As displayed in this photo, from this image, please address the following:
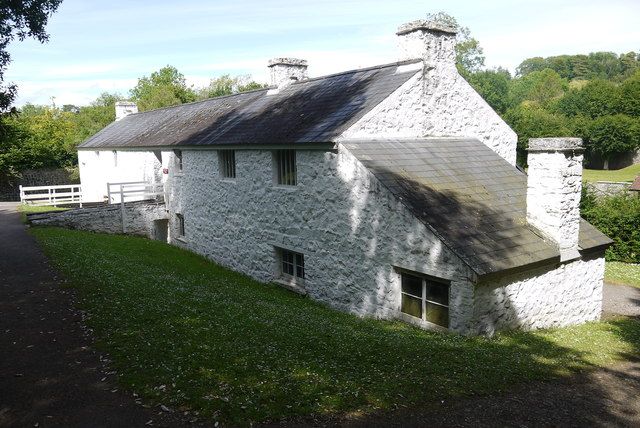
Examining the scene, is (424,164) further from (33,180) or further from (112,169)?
(33,180)

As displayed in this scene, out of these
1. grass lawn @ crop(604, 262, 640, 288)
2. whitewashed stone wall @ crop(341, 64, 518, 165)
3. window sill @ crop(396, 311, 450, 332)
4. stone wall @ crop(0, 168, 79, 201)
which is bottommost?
grass lawn @ crop(604, 262, 640, 288)

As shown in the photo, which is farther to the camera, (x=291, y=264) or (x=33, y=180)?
(x=33, y=180)

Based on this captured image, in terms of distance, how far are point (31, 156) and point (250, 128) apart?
29.8m

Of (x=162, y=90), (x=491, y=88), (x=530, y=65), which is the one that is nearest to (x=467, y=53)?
(x=491, y=88)

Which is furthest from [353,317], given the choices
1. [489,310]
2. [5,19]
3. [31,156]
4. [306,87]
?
[31,156]

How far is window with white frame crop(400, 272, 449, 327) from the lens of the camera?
36.0ft

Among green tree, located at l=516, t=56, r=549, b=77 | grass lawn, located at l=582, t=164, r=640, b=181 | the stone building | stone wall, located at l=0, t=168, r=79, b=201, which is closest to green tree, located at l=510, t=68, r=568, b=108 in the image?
grass lawn, located at l=582, t=164, r=640, b=181

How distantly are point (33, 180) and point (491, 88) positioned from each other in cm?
5271

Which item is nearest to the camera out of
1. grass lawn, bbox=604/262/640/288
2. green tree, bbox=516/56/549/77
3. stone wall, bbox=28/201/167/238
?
grass lawn, bbox=604/262/640/288

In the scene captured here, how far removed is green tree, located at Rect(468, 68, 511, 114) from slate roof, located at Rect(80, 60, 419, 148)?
141 ft

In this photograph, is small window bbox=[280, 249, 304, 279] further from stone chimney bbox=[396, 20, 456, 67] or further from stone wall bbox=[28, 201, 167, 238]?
stone wall bbox=[28, 201, 167, 238]

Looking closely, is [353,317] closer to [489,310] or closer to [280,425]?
[489,310]

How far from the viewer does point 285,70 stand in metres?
20.2

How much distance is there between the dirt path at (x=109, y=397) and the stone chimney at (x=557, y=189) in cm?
322
